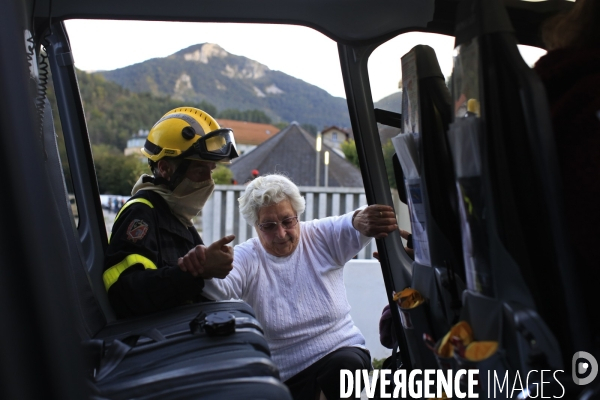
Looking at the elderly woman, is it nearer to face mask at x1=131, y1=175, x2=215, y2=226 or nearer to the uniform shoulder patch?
face mask at x1=131, y1=175, x2=215, y2=226

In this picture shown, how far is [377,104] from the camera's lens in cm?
236

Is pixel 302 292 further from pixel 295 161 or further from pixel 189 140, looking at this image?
pixel 295 161

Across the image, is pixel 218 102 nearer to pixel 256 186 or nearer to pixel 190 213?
pixel 256 186

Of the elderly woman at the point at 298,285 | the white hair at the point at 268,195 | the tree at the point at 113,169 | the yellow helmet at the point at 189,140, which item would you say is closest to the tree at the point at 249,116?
the tree at the point at 113,169

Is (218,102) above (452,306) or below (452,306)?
above

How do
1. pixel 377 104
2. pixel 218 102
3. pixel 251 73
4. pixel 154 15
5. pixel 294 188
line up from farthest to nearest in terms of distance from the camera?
pixel 251 73 < pixel 218 102 < pixel 294 188 < pixel 377 104 < pixel 154 15

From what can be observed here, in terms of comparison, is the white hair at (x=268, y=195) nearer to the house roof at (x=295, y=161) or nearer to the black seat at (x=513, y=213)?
the black seat at (x=513, y=213)

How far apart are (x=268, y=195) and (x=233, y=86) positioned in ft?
16.6

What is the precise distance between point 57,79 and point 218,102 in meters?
4.18

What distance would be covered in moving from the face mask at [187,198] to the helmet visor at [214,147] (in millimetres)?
106

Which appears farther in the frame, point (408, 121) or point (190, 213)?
point (190, 213)

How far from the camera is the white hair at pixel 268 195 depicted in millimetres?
2750

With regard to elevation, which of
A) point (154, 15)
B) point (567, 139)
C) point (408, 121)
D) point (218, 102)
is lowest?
point (567, 139)

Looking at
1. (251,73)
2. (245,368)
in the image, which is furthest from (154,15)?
(251,73)
